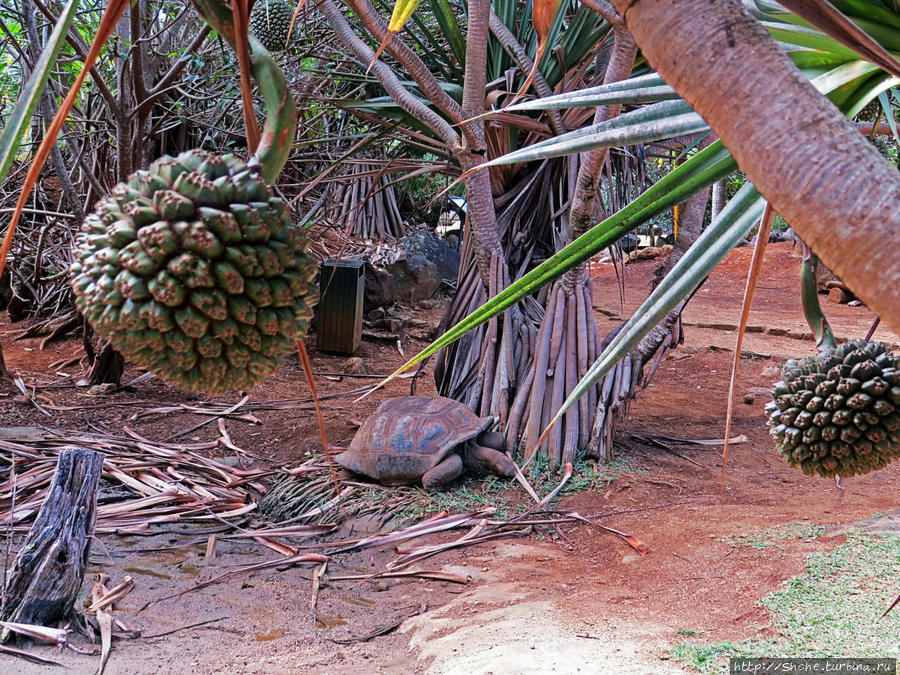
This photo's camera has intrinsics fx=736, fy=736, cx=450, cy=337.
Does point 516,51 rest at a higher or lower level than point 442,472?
higher

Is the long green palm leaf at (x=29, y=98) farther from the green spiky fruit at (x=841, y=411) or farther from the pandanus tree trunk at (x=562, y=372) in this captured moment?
the pandanus tree trunk at (x=562, y=372)

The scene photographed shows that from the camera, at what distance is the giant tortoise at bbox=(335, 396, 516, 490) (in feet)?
14.0

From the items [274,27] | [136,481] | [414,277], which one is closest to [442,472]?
[136,481]

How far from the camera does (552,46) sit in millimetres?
3840

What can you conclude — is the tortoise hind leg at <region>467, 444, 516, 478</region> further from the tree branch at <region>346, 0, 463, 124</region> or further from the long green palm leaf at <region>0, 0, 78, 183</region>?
the long green palm leaf at <region>0, 0, 78, 183</region>

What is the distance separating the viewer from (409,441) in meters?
4.30

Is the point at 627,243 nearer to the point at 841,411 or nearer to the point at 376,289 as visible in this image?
the point at 376,289

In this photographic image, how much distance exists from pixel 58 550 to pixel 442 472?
2.07 meters

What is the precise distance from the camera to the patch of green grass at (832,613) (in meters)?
2.02

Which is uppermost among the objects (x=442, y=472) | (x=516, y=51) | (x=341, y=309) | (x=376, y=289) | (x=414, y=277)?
(x=516, y=51)

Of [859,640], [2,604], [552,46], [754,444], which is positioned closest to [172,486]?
[2,604]

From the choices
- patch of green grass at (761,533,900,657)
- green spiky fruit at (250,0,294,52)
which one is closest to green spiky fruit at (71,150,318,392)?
patch of green grass at (761,533,900,657)

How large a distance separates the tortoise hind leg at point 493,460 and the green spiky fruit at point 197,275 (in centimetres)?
378

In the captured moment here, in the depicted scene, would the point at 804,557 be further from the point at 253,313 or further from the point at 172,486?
the point at 172,486
